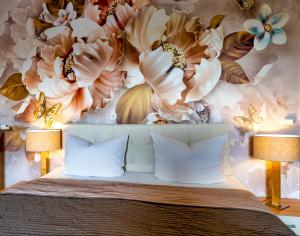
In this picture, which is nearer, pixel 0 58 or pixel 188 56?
pixel 188 56

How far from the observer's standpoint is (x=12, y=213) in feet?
4.05

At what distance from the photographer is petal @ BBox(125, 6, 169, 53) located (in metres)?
2.32

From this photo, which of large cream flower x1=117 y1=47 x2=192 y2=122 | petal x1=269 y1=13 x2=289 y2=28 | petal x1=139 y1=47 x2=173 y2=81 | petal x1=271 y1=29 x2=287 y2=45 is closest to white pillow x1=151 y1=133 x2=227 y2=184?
large cream flower x1=117 y1=47 x2=192 y2=122

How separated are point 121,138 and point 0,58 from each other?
1.70 meters

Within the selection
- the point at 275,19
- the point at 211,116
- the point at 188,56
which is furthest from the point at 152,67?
the point at 275,19

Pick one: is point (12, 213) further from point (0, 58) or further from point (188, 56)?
point (0, 58)

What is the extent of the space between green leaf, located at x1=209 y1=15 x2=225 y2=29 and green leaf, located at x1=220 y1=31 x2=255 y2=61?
0.15 metres

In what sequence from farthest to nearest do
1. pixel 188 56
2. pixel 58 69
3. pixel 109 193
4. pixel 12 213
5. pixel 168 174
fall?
pixel 58 69
pixel 188 56
pixel 168 174
pixel 109 193
pixel 12 213

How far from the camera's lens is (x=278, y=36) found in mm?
2180

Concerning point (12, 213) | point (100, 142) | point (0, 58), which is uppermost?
point (0, 58)

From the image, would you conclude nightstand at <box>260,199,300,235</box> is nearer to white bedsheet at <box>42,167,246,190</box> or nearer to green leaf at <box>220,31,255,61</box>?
white bedsheet at <box>42,167,246,190</box>

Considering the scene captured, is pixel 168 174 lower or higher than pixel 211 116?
lower

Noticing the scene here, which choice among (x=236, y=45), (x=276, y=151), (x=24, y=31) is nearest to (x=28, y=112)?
(x=24, y=31)

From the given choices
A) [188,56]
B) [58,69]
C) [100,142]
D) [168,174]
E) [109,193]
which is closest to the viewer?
[109,193]
